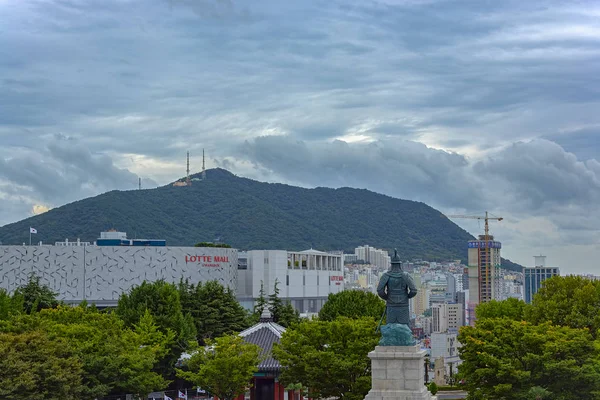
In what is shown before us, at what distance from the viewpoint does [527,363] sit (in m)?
46.5

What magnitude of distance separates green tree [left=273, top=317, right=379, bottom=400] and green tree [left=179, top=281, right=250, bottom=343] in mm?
25431

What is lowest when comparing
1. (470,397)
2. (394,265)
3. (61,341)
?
(470,397)

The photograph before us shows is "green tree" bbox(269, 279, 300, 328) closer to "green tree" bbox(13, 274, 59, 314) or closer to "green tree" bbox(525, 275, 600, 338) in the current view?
"green tree" bbox(13, 274, 59, 314)

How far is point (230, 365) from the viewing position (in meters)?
49.3

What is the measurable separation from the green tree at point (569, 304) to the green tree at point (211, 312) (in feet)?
88.7

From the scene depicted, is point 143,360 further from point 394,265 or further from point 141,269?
point 141,269

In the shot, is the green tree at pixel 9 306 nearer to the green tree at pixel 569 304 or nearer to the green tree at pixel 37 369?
the green tree at pixel 37 369

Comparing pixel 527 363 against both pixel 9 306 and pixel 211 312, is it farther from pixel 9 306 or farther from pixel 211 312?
pixel 9 306

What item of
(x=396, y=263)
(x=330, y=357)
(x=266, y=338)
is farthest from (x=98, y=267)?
(x=396, y=263)

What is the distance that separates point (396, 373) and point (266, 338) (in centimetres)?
1794

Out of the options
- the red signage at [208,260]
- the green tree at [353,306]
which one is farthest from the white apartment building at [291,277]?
the green tree at [353,306]

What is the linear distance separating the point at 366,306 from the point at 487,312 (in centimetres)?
980

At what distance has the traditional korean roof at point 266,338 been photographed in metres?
51.9

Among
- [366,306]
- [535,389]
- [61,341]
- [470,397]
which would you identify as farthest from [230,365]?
[366,306]
